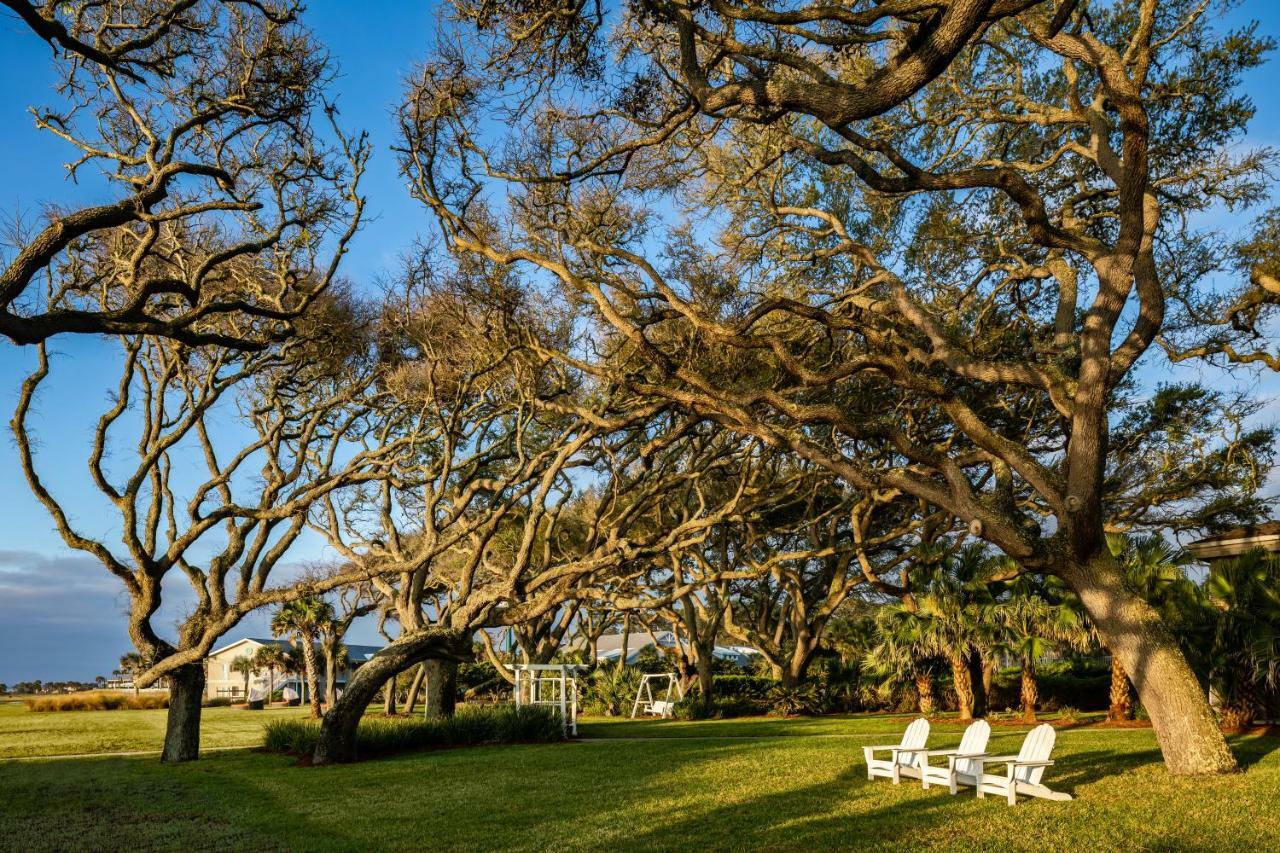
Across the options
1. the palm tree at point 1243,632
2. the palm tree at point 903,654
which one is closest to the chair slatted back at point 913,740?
the palm tree at point 1243,632

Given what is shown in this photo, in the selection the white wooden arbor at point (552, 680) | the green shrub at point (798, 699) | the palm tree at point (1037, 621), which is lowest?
the green shrub at point (798, 699)

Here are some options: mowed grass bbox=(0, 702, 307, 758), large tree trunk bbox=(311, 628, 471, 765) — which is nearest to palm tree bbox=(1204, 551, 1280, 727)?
large tree trunk bbox=(311, 628, 471, 765)

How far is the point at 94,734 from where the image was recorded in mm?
30484

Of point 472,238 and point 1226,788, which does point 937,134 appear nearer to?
point 472,238

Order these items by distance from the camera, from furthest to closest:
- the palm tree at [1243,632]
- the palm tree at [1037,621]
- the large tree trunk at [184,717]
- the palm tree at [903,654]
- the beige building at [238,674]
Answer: the beige building at [238,674] → the palm tree at [903,654] → the palm tree at [1037,621] → the large tree trunk at [184,717] → the palm tree at [1243,632]

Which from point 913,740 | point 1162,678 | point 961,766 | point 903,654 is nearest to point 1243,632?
point 1162,678

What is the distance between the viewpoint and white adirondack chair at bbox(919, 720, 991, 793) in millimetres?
10766

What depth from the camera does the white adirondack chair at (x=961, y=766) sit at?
10766mm

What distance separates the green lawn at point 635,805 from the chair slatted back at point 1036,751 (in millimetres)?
357

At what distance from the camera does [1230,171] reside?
615 inches

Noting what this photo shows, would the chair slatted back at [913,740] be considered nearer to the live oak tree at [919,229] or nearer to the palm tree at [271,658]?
the live oak tree at [919,229]

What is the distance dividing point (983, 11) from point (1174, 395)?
19.1 m

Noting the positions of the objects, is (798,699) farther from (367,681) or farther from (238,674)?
(238,674)

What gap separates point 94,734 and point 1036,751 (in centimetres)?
3071
